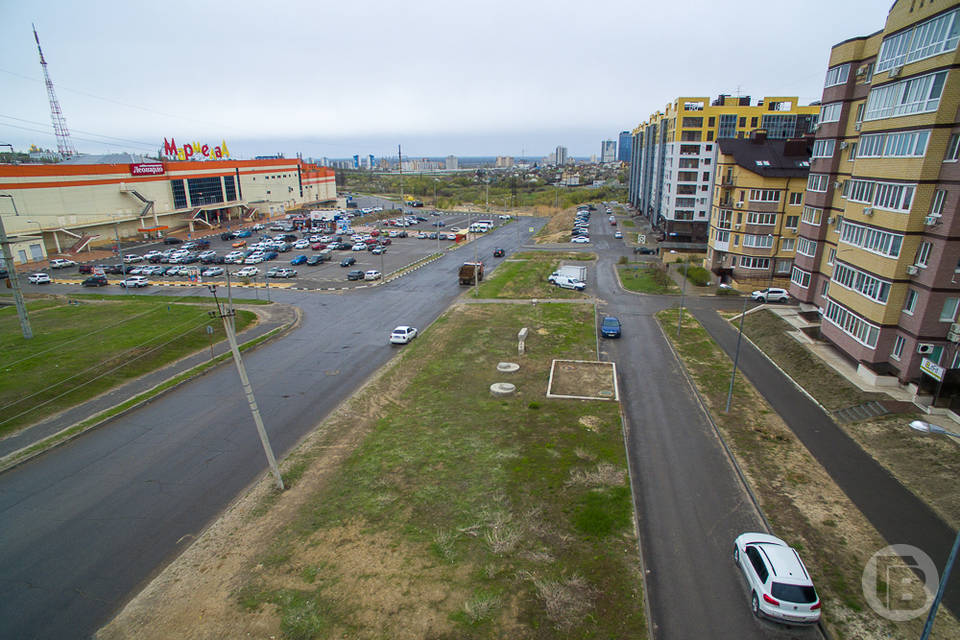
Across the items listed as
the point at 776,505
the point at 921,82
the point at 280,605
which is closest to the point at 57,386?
the point at 280,605

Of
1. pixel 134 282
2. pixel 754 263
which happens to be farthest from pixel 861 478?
pixel 134 282

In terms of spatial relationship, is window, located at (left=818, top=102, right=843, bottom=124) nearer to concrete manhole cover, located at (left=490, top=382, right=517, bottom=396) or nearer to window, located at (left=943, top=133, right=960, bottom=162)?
window, located at (left=943, top=133, right=960, bottom=162)

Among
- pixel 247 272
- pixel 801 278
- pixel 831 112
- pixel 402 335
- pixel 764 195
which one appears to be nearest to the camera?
pixel 831 112

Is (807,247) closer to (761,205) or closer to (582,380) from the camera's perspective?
(761,205)

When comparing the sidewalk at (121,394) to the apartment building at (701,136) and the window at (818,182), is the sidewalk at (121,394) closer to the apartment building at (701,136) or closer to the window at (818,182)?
the window at (818,182)

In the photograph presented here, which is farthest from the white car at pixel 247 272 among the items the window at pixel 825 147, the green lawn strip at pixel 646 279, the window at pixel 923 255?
the window at pixel 923 255
